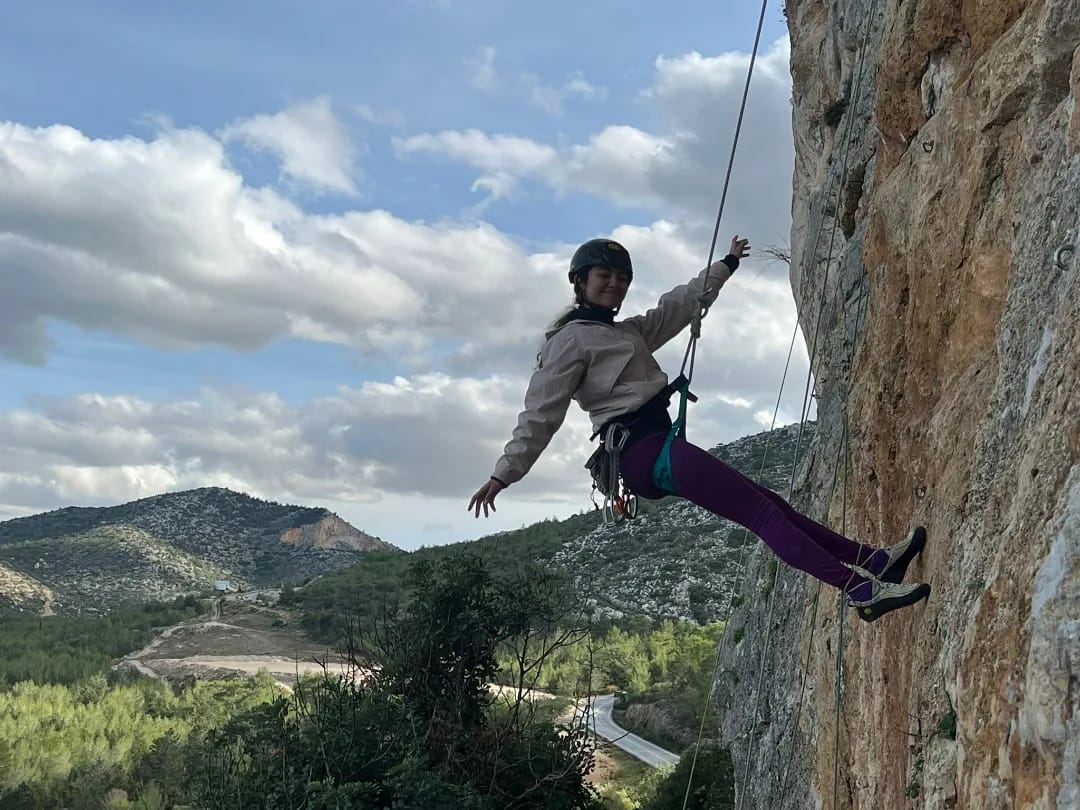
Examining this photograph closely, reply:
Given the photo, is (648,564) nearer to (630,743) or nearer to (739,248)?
(630,743)

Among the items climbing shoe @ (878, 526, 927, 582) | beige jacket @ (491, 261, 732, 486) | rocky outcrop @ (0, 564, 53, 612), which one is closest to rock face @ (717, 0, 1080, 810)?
climbing shoe @ (878, 526, 927, 582)

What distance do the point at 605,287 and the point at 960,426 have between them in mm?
2078

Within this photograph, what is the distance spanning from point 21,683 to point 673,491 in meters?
40.5

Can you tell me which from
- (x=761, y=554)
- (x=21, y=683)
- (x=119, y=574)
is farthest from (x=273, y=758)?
(x=119, y=574)

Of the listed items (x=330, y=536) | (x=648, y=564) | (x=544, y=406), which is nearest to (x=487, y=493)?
(x=544, y=406)

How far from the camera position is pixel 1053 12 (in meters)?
3.40

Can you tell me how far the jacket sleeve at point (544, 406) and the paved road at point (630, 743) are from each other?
22366mm

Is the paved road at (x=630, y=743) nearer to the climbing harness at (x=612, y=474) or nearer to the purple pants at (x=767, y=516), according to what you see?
the climbing harness at (x=612, y=474)

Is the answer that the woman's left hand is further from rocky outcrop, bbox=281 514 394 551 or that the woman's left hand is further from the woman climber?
rocky outcrop, bbox=281 514 394 551

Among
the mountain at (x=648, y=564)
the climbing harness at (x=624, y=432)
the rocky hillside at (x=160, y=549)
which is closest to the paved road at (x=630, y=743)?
the mountain at (x=648, y=564)

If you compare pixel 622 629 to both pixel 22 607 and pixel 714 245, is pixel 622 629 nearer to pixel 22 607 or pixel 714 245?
pixel 714 245

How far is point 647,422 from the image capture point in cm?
460

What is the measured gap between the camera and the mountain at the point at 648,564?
43.9 meters

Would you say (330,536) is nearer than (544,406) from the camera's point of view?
No
